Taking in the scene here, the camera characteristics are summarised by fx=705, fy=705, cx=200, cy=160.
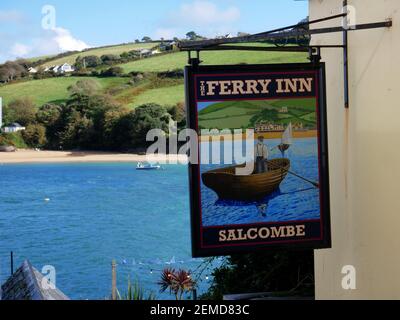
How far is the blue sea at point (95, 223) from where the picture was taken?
1140 inches

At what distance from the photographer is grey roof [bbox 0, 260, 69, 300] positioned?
383 inches

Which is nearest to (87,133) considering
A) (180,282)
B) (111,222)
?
(111,222)

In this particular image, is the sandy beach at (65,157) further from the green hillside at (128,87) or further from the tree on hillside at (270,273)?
the tree on hillside at (270,273)

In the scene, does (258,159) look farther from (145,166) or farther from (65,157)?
(65,157)

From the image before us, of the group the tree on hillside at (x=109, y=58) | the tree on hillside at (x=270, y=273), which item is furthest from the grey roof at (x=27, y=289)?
the tree on hillside at (x=109, y=58)

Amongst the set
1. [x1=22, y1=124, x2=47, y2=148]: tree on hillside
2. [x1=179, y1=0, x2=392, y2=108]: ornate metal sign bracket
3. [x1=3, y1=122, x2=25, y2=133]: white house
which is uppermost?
[x1=3, y1=122, x2=25, y2=133]: white house

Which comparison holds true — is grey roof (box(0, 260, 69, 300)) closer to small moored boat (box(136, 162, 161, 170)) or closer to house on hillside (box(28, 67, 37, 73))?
small moored boat (box(136, 162, 161, 170))

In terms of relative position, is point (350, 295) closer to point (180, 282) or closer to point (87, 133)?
point (180, 282)

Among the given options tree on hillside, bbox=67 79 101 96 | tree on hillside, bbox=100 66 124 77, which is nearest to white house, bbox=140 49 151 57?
tree on hillside, bbox=100 66 124 77

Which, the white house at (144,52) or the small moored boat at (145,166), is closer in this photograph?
the small moored boat at (145,166)

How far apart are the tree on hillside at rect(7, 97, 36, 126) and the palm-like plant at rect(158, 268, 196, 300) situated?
50789mm

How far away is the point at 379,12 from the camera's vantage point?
5066 millimetres

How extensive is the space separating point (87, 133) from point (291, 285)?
2120 inches

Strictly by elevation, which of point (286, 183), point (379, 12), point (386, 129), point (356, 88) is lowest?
point (286, 183)
